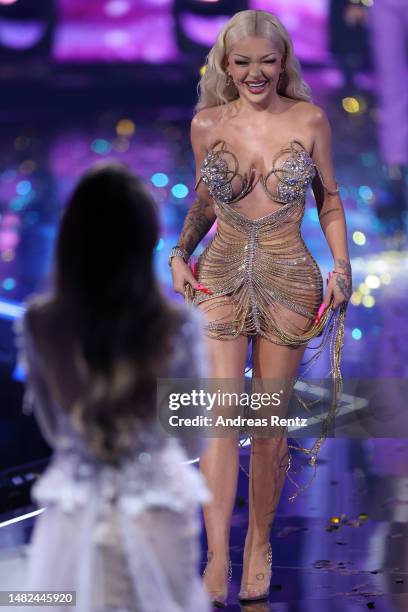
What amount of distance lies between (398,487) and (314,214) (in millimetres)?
3128

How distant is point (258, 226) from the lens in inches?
157

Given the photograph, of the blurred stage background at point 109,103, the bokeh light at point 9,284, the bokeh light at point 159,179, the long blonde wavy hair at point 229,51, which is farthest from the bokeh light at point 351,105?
the long blonde wavy hair at point 229,51

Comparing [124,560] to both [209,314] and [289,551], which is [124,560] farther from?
[289,551]

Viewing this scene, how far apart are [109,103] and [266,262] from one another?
9.56 ft

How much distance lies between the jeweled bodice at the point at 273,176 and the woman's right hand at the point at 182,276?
0.25 meters

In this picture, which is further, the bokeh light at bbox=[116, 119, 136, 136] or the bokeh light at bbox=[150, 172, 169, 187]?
the bokeh light at bbox=[150, 172, 169, 187]

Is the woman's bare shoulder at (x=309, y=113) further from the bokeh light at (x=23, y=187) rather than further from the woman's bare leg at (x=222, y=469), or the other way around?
the bokeh light at (x=23, y=187)

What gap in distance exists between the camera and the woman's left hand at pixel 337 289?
4.02m

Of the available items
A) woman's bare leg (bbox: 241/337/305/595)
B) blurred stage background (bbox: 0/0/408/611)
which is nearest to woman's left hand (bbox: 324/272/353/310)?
woman's bare leg (bbox: 241/337/305/595)

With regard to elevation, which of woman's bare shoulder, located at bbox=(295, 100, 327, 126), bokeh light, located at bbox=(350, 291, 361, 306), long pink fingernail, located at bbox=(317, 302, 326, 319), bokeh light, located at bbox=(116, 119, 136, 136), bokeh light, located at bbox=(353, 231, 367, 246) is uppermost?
bokeh light, located at bbox=(116, 119, 136, 136)

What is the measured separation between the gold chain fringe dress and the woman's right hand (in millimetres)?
37

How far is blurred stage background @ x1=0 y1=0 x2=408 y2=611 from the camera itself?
20.8 ft

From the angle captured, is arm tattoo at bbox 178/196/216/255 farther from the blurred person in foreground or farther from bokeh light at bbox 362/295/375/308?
bokeh light at bbox 362/295/375/308

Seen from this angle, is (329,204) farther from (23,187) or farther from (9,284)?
(23,187)
